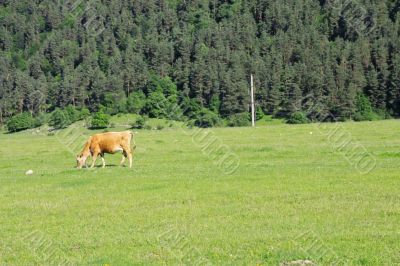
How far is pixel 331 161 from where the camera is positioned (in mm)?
29750

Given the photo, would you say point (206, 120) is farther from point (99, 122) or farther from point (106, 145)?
point (106, 145)

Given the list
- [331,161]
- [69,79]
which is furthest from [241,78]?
[331,161]

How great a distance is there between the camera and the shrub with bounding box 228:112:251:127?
150m

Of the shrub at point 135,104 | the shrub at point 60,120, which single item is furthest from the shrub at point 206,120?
the shrub at point 60,120

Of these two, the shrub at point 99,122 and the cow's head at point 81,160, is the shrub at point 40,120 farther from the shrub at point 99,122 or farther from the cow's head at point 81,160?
the cow's head at point 81,160

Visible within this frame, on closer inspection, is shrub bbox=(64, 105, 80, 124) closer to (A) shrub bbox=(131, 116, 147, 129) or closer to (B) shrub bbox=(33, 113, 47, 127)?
(B) shrub bbox=(33, 113, 47, 127)

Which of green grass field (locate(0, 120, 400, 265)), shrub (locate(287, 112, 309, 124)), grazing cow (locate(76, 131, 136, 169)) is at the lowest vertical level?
shrub (locate(287, 112, 309, 124))

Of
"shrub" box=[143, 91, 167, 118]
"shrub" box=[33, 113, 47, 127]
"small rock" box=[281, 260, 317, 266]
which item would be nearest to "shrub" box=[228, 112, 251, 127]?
"shrub" box=[143, 91, 167, 118]

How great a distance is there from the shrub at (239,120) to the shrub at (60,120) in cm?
4627

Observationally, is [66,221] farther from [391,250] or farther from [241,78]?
[241,78]

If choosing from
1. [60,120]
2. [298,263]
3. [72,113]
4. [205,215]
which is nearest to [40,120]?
[60,120]

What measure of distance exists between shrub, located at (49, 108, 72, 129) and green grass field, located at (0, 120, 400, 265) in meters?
128

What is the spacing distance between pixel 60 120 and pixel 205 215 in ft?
481

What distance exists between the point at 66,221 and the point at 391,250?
376 inches
